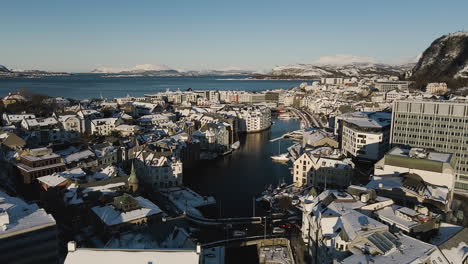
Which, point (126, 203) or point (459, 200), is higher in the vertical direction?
point (126, 203)

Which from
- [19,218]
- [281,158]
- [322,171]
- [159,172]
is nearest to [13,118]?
[159,172]

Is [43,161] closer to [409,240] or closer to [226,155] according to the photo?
[226,155]

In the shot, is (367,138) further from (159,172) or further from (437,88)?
(437,88)

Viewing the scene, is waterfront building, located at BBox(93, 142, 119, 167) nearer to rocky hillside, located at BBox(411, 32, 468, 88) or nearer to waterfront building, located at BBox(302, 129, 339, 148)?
waterfront building, located at BBox(302, 129, 339, 148)

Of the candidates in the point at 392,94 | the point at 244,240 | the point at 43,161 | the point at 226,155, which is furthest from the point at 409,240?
the point at 392,94

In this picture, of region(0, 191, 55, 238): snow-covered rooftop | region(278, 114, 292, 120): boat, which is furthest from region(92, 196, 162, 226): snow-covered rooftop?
region(278, 114, 292, 120): boat
